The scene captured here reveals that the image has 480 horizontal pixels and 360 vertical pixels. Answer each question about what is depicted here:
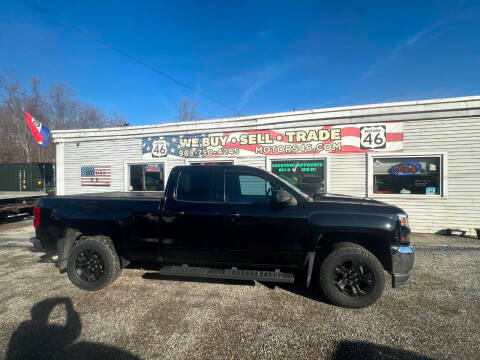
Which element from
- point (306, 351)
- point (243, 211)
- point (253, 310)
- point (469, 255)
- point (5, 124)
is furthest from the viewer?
point (5, 124)

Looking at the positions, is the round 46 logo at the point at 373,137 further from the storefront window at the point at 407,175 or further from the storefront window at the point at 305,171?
the storefront window at the point at 305,171

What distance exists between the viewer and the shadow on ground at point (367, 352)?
7.00ft

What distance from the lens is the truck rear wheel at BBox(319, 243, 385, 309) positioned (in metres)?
2.94

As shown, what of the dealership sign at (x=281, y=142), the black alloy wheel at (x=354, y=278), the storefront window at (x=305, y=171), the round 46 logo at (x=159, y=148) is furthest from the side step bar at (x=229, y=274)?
the round 46 logo at (x=159, y=148)

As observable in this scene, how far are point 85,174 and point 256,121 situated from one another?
8.07 m

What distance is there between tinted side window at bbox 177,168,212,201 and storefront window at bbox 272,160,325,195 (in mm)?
4575

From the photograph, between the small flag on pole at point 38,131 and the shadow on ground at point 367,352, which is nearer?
the shadow on ground at point 367,352

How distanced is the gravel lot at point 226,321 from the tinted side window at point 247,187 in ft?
4.63

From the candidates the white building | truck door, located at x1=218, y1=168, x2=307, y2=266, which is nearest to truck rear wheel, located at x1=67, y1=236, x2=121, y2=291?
truck door, located at x1=218, y1=168, x2=307, y2=266

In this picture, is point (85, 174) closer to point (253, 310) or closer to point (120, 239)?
point (120, 239)

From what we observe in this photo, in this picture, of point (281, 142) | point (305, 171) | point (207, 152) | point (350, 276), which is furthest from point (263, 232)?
point (207, 152)

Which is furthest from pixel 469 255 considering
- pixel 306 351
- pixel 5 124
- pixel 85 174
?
pixel 5 124

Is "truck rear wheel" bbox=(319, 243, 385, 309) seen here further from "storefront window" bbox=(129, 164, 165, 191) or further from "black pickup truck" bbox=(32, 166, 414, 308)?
"storefront window" bbox=(129, 164, 165, 191)

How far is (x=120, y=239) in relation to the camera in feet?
11.3
